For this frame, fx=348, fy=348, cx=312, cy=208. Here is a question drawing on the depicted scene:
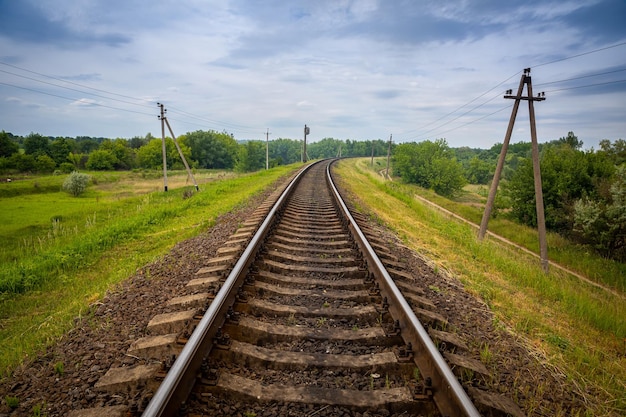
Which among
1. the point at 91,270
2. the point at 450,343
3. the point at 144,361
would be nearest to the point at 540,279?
the point at 450,343

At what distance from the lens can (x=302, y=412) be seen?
7.06 ft

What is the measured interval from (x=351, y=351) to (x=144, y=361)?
1.59 m

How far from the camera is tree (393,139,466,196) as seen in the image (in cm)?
5209

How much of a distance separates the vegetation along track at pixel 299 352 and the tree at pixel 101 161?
9079 centimetres

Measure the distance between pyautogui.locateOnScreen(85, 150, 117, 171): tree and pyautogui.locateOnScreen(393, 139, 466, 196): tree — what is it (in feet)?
218

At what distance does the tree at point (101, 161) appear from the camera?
80062mm

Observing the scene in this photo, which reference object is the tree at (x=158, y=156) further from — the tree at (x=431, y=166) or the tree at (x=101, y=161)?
the tree at (x=431, y=166)

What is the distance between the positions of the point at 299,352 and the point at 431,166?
54751mm

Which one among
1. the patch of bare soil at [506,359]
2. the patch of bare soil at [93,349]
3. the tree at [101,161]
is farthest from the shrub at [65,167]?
the patch of bare soil at [506,359]

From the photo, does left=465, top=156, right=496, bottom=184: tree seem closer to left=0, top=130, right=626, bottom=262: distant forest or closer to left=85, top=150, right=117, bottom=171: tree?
left=0, top=130, right=626, bottom=262: distant forest

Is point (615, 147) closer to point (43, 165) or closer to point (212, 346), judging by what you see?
point (212, 346)

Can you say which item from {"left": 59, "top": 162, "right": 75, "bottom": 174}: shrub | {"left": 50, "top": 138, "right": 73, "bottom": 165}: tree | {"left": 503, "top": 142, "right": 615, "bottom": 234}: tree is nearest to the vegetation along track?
{"left": 503, "top": 142, "right": 615, "bottom": 234}: tree

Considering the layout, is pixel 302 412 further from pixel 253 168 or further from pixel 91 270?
pixel 253 168

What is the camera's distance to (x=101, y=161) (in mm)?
81312
